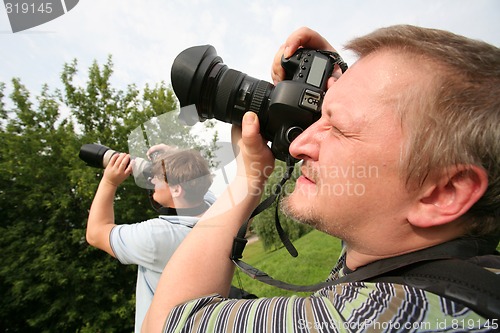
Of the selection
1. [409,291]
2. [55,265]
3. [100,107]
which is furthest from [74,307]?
[409,291]

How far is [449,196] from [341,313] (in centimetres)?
49

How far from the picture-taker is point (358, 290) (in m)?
0.85

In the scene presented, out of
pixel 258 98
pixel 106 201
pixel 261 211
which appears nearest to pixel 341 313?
pixel 261 211

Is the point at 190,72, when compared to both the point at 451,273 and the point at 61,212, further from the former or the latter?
the point at 61,212

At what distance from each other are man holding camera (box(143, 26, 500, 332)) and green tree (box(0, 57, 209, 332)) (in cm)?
817

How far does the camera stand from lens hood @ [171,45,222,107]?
4.44 feet

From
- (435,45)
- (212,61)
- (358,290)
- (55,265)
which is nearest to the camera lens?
(358,290)

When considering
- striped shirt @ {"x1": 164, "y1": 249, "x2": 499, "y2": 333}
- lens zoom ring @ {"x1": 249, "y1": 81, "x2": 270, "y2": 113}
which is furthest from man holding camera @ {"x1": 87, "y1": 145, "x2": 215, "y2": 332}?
striped shirt @ {"x1": 164, "y1": 249, "x2": 499, "y2": 333}

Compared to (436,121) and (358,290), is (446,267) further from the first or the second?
A: (436,121)

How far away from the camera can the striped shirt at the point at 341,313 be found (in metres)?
0.70

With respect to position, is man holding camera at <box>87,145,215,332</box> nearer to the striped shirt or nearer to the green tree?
the striped shirt

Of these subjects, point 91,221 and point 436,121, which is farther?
point 91,221

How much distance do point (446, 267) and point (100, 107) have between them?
11961 millimetres

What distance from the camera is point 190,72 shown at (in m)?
1.35
